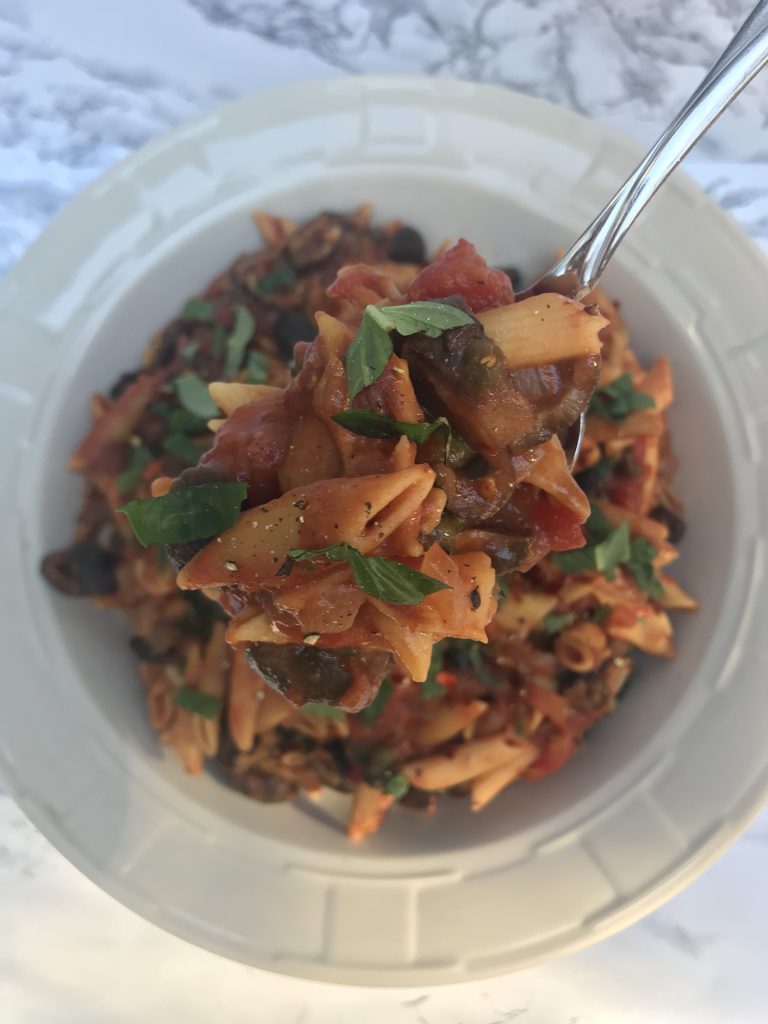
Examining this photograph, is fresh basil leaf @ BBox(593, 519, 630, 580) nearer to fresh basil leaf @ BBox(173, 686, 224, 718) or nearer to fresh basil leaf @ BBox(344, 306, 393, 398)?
fresh basil leaf @ BBox(344, 306, 393, 398)

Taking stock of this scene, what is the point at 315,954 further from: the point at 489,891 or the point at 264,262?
the point at 264,262

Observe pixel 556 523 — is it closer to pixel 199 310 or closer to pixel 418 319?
pixel 418 319

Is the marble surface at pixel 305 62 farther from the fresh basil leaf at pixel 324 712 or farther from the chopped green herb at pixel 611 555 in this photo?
the fresh basil leaf at pixel 324 712

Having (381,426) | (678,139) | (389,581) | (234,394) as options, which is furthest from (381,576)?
(678,139)

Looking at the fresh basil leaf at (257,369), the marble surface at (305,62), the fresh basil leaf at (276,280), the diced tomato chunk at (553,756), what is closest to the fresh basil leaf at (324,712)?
the diced tomato chunk at (553,756)

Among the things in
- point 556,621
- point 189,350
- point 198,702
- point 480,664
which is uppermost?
point 556,621

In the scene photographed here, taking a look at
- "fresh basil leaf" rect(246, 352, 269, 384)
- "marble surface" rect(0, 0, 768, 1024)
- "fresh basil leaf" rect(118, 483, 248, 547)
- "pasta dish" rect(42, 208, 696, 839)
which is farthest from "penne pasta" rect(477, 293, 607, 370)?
"marble surface" rect(0, 0, 768, 1024)
